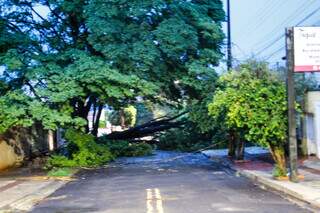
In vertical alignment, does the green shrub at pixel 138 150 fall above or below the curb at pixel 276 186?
above

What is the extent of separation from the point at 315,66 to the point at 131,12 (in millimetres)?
10973

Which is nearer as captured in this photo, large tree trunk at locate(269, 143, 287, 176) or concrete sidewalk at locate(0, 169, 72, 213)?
concrete sidewalk at locate(0, 169, 72, 213)

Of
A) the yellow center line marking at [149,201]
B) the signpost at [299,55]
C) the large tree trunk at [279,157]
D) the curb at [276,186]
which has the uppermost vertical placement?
the signpost at [299,55]

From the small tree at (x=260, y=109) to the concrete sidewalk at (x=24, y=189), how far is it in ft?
21.3

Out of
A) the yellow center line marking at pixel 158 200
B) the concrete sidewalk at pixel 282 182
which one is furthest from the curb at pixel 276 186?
the yellow center line marking at pixel 158 200

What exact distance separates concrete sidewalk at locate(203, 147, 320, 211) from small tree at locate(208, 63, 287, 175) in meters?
1.15

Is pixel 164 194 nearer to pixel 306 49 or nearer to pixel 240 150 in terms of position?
pixel 306 49

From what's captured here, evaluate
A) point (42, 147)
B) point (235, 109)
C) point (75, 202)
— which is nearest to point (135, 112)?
point (42, 147)

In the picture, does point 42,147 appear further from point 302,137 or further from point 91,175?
point 302,137

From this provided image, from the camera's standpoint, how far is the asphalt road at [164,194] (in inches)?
520

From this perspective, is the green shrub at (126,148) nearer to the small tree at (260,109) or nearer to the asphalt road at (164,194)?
the asphalt road at (164,194)

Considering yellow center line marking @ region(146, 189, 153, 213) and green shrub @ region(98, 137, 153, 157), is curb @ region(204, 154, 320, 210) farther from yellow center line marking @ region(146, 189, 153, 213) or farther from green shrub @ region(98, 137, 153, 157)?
green shrub @ region(98, 137, 153, 157)

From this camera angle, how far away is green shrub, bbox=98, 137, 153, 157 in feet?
115

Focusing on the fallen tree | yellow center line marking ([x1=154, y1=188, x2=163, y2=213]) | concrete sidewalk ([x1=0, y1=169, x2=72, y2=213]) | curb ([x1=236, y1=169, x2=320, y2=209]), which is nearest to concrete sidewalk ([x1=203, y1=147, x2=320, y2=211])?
curb ([x1=236, y1=169, x2=320, y2=209])
